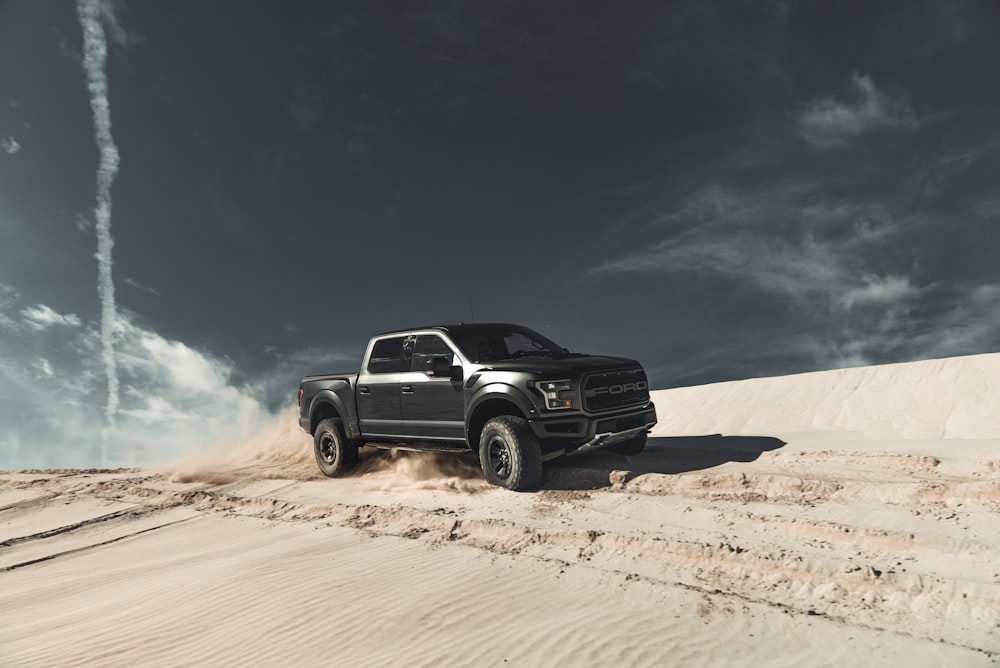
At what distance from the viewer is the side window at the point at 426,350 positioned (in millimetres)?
7844

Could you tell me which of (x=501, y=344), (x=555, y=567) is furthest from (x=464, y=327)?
(x=555, y=567)

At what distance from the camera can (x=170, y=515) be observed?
8.43 m

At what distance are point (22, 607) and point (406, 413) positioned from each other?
14.5ft

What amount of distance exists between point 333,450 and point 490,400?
368 cm

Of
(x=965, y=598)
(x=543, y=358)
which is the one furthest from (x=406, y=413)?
(x=965, y=598)

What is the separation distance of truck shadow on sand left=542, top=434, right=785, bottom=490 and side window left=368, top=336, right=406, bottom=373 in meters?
2.67

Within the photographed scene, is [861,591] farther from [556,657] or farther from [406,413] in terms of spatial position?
[406,413]

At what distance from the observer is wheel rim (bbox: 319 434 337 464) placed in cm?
948

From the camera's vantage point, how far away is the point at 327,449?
31.5ft

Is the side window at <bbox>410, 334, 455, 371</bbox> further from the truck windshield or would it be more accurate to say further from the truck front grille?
the truck front grille

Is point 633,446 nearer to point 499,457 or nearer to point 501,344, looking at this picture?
point 499,457

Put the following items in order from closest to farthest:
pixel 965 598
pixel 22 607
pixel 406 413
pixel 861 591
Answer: pixel 965 598, pixel 861 591, pixel 22 607, pixel 406 413

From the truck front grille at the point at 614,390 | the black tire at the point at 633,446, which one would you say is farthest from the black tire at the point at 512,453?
the black tire at the point at 633,446

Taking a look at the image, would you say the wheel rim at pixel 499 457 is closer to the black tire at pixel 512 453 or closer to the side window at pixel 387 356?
the black tire at pixel 512 453
